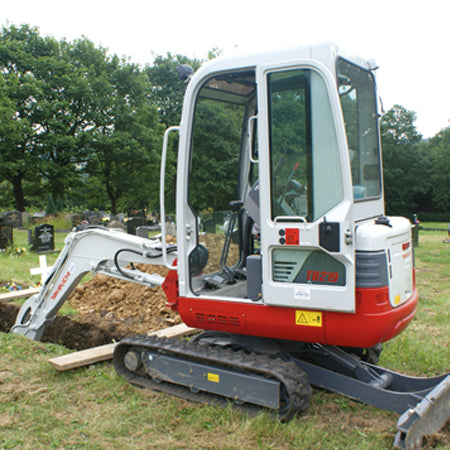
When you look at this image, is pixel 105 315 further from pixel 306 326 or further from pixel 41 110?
pixel 41 110

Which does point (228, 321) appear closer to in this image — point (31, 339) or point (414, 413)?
point (414, 413)

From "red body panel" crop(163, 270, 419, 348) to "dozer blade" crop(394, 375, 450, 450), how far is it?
1.61 ft

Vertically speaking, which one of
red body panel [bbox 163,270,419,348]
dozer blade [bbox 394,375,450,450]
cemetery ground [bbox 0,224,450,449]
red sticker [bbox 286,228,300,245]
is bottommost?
cemetery ground [bbox 0,224,450,449]

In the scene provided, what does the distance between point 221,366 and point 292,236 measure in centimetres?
129

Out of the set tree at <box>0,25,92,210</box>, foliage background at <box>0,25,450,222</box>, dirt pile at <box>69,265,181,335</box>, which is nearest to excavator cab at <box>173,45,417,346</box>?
dirt pile at <box>69,265,181,335</box>

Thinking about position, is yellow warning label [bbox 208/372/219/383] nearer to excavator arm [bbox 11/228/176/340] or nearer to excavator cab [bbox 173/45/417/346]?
excavator cab [bbox 173/45/417/346]

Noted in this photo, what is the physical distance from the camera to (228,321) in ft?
12.7

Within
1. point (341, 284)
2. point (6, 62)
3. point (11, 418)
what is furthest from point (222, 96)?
point (6, 62)

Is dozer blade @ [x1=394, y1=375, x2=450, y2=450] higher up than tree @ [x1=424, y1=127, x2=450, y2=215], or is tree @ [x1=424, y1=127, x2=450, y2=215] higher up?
tree @ [x1=424, y1=127, x2=450, y2=215]

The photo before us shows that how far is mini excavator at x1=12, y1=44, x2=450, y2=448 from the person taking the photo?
3350 mm

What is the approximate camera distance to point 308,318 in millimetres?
3525

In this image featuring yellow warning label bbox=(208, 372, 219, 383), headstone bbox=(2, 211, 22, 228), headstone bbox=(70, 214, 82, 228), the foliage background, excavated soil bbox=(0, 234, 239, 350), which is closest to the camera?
yellow warning label bbox=(208, 372, 219, 383)

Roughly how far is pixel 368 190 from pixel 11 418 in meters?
3.50

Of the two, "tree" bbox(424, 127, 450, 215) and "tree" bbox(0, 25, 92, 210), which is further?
"tree" bbox(424, 127, 450, 215)
